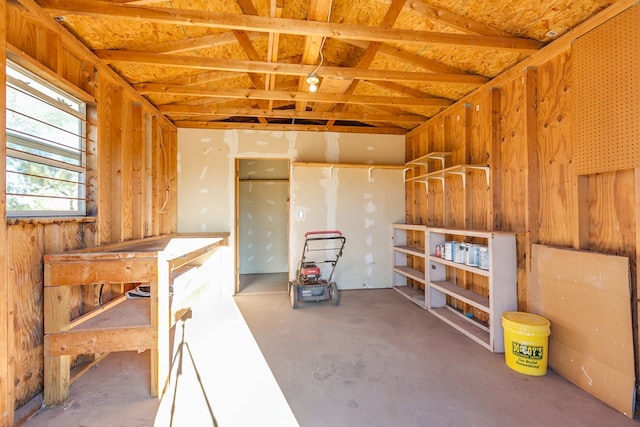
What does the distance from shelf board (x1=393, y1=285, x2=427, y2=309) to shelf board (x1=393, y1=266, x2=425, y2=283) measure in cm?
26

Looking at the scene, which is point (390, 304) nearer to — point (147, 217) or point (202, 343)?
point (202, 343)

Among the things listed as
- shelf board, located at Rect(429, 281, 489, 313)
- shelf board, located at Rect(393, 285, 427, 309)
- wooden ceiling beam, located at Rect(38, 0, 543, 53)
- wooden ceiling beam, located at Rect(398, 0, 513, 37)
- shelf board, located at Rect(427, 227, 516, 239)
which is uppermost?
wooden ceiling beam, located at Rect(398, 0, 513, 37)

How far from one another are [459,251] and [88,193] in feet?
12.3

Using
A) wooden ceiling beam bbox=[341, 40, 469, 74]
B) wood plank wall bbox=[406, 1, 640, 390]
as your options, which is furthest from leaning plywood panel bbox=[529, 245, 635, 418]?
wooden ceiling beam bbox=[341, 40, 469, 74]

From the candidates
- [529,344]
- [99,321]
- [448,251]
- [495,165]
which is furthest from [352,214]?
[99,321]

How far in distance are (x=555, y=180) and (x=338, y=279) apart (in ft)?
10.5

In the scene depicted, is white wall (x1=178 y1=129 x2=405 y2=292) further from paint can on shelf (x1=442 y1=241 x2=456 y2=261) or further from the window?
the window

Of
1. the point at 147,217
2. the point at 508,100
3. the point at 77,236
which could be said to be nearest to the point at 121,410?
the point at 77,236

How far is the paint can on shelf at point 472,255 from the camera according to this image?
3030mm

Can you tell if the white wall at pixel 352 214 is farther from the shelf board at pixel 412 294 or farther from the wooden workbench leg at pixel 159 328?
the wooden workbench leg at pixel 159 328

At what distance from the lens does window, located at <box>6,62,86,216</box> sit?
75.0 inches

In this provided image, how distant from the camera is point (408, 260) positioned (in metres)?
4.91

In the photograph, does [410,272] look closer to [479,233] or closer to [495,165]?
[479,233]

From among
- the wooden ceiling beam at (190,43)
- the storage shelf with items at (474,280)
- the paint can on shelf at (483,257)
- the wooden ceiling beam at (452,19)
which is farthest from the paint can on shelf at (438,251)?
the wooden ceiling beam at (190,43)
